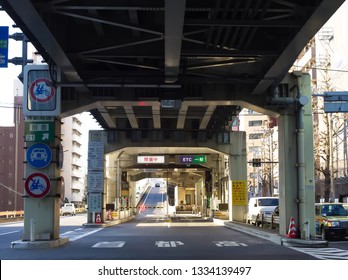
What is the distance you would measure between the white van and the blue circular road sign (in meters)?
16.4

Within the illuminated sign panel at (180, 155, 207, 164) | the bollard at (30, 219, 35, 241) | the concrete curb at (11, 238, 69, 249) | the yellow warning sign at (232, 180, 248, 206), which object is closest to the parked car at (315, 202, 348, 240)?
the concrete curb at (11, 238, 69, 249)

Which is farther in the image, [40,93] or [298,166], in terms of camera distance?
[298,166]

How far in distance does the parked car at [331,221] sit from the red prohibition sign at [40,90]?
40.2 feet

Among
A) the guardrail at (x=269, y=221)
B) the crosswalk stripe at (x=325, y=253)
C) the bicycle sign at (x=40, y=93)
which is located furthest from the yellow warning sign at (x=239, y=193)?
the bicycle sign at (x=40, y=93)

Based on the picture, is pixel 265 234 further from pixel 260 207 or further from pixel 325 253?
pixel 260 207

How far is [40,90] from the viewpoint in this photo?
722 inches

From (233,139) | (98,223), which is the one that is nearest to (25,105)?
(98,223)

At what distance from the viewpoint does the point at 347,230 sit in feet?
70.7

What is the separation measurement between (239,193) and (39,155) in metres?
23.9

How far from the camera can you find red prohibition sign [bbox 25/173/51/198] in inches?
695

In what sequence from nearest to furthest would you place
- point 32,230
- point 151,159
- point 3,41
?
point 3,41 → point 32,230 → point 151,159

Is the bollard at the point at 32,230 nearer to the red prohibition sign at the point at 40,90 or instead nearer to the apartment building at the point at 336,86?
the red prohibition sign at the point at 40,90

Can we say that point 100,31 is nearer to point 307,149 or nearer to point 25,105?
point 25,105

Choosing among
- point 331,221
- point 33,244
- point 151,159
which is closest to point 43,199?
point 33,244
